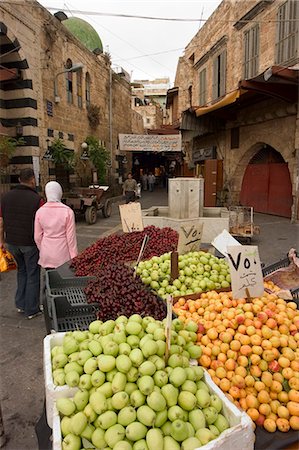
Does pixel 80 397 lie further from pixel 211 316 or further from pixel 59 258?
pixel 59 258

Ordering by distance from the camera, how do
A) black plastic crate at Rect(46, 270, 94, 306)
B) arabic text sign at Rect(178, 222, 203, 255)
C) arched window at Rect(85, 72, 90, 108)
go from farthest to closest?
1. arched window at Rect(85, 72, 90, 108)
2. arabic text sign at Rect(178, 222, 203, 255)
3. black plastic crate at Rect(46, 270, 94, 306)

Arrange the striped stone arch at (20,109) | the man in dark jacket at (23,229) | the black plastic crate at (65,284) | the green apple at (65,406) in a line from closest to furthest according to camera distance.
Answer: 1. the green apple at (65,406)
2. the black plastic crate at (65,284)
3. the man in dark jacket at (23,229)
4. the striped stone arch at (20,109)

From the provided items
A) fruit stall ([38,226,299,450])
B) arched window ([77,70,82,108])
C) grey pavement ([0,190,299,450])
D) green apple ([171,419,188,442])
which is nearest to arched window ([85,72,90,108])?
arched window ([77,70,82,108])

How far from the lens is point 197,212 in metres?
7.13

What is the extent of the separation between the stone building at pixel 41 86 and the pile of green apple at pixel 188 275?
8.95 metres

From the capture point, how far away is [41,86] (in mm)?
11523

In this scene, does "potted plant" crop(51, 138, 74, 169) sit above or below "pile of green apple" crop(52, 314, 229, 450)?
above

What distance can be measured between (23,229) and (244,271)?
2825 mm

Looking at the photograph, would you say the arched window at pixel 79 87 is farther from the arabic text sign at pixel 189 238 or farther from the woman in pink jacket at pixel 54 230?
the arabic text sign at pixel 189 238

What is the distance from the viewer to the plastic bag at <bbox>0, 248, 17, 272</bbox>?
157 inches

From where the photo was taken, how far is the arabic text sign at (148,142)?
17797mm

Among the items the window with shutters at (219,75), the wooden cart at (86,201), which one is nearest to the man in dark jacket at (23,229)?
the wooden cart at (86,201)

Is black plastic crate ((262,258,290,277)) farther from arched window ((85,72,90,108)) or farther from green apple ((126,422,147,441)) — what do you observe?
arched window ((85,72,90,108))

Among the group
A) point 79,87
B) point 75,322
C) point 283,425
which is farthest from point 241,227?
point 79,87
